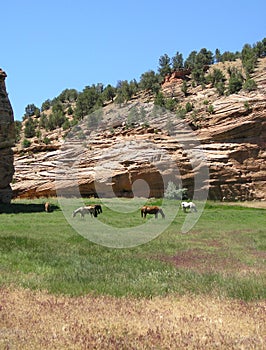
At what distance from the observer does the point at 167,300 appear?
934cm

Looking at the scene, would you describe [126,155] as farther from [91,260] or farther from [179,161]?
[91,260]

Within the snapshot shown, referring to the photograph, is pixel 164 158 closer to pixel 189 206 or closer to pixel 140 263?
pixel 189 206

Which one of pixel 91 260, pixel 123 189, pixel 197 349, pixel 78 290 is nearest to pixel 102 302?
pixel 78 290

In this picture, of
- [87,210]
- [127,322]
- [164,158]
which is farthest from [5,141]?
[127,322]

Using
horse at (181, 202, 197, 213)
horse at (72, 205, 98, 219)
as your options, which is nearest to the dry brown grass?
horse at (72, 205, 98, 219)

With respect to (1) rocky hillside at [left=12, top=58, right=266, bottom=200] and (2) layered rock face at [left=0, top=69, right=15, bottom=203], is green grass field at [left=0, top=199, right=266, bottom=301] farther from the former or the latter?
(1) rocky hillside at [left=12, top=58, right=266, bottom=200]

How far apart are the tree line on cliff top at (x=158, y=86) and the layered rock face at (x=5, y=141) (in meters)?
33.9

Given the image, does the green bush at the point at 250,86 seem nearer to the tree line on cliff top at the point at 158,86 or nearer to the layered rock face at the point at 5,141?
the tree line on cliff top at the point at 158,86

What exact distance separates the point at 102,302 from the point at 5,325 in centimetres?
218

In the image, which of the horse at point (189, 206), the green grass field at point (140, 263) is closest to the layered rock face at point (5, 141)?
the horse at point (189, 206)

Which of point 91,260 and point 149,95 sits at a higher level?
point 149,95

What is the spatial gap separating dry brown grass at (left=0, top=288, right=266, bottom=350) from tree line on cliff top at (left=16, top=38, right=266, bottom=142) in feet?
201

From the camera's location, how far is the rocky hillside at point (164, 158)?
53250 millimetres

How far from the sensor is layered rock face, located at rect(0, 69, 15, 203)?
39.2m
